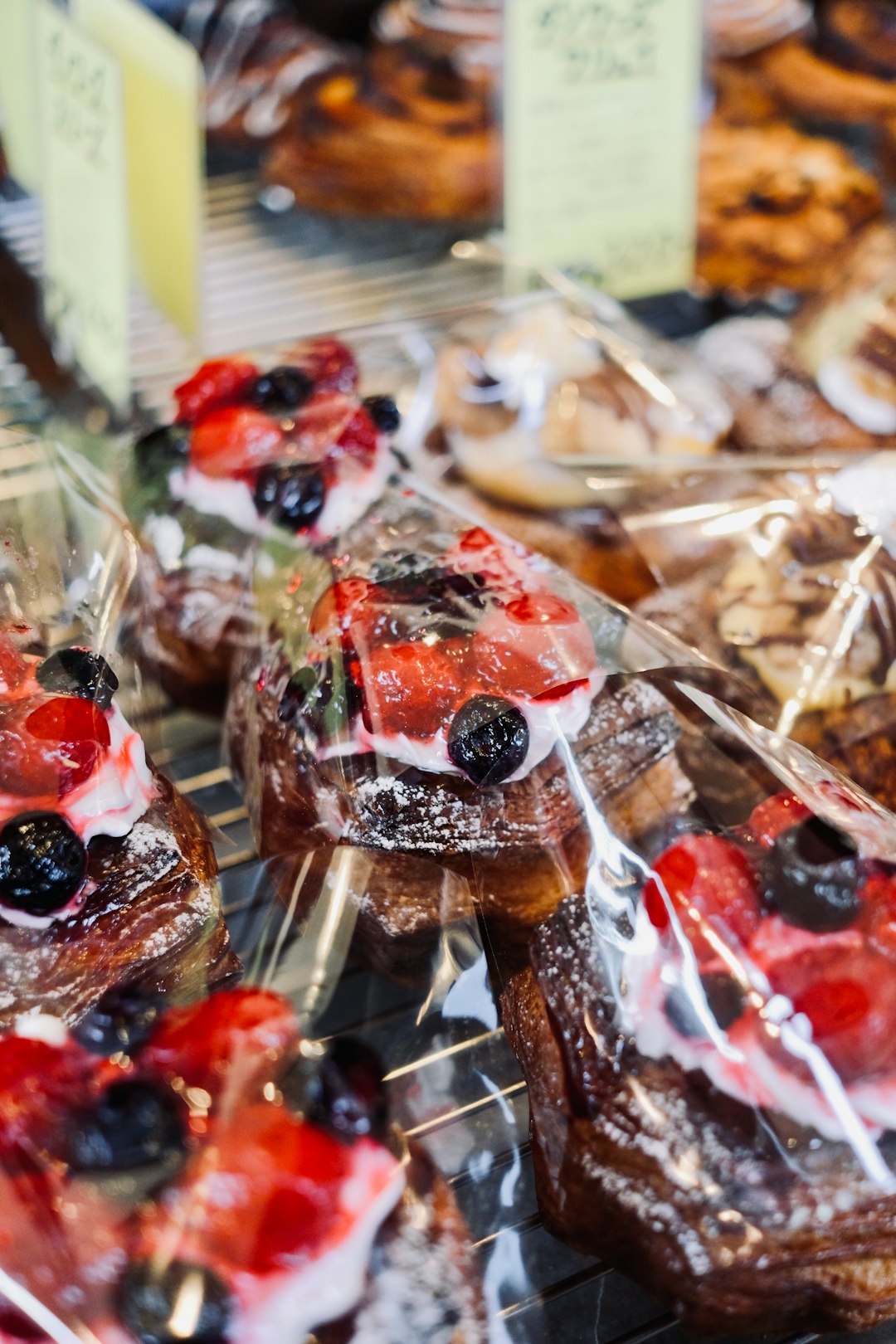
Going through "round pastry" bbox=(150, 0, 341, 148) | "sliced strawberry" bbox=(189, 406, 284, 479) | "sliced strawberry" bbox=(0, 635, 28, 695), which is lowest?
"sliced strawberry" bbox=(0, 635, 28, 695)

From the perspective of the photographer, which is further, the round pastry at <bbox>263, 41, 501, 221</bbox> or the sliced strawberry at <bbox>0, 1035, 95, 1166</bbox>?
the round pastry at <bbox>263, 41, 501, 221</bbox>

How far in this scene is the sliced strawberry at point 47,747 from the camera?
1019mm

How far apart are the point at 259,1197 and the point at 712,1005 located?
0.36 metres

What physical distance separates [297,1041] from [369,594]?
1.55 ft

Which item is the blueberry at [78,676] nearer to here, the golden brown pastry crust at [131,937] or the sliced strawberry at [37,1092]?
the golden brown pastry crust at [131,937]

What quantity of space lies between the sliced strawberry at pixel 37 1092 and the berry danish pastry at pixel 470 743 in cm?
28

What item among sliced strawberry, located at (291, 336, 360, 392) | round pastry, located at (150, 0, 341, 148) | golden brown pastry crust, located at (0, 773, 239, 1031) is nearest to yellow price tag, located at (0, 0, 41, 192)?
round pastry, located at (150, 0, 341, 148)

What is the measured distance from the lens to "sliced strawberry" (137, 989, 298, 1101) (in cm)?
86

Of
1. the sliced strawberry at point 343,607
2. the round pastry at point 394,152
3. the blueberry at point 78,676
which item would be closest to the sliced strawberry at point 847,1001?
the sliced strawberry at point 343,607

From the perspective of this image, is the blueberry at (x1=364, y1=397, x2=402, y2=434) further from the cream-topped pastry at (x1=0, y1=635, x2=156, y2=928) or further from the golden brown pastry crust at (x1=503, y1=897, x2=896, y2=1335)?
the golden brown pastry crust at (x1=503, y1=897, x2=896, y2=1335)

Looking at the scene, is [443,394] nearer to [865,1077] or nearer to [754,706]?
[754,706]

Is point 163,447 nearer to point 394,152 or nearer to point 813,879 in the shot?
point 813,879

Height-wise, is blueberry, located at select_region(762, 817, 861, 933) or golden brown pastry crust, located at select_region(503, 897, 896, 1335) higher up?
blueberry, located at select_region(762, 817, 861, 933)

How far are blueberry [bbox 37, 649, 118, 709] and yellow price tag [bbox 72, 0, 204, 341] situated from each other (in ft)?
2.63
